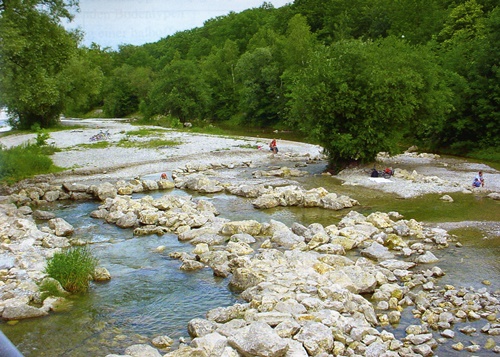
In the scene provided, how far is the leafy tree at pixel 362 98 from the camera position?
107ft

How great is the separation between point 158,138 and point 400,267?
135 feet

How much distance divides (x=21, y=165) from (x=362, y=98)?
23614 mm

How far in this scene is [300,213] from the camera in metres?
24.2

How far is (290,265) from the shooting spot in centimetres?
1535

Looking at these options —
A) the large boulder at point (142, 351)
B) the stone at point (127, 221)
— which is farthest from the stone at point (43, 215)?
the large boulder at point (142, 351)

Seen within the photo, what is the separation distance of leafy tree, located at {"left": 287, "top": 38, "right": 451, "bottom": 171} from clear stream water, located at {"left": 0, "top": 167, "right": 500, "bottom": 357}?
9.50m

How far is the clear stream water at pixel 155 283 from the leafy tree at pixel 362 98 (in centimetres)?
950

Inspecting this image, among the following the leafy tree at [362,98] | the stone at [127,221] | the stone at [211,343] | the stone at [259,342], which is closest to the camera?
the stone at [259,342]

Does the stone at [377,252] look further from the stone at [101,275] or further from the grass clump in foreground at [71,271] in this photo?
the grass clump in foreground at [71,271]

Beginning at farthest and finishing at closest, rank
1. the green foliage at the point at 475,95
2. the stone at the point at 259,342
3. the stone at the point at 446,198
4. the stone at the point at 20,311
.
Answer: the green foliage at the point at 475,95 → the stone at the point at 446,198 → the stone at the point at 20,311 → the stone at the point at 259,342

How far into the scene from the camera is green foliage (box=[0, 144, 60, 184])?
3089 cm

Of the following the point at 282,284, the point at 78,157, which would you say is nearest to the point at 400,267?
the point at 282,284

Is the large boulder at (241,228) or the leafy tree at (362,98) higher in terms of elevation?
the leafy tree at (362,98)

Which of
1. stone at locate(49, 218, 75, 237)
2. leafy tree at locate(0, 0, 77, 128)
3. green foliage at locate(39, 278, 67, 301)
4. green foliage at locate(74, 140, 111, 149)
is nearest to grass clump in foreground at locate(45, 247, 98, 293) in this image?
green foliage at locate(39, 278, 67, 301)
